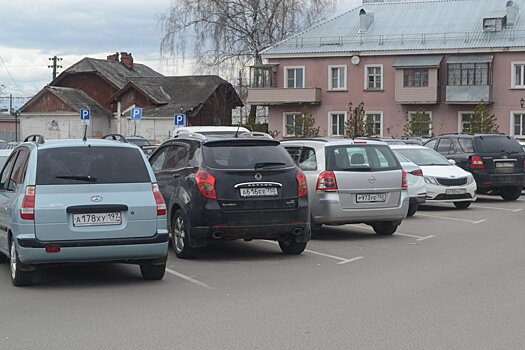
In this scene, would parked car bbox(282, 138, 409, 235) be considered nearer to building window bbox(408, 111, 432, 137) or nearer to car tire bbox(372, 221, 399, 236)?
car tire bbox(372, 221, 399, 236)

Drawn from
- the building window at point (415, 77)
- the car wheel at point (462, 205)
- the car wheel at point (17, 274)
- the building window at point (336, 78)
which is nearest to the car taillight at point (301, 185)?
the car wheel at point (17, 274)

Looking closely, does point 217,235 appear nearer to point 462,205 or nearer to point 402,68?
point 462,205

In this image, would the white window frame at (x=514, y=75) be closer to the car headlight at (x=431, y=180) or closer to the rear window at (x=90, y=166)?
the car headlight at (x=431, y=180)

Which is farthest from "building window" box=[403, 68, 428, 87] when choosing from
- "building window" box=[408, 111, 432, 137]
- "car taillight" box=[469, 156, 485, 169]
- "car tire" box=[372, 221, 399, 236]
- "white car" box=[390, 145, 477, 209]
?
"car tire" box=[372, 221, 399, 236]

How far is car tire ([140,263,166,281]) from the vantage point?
33.4ft

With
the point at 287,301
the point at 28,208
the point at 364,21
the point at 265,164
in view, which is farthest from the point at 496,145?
the point at 364,21

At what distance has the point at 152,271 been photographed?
10.3 metres

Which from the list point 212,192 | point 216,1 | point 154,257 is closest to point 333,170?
point 212,192

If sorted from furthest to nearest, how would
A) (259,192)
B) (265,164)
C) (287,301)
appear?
(265,164) < (259,192) < (287,301)

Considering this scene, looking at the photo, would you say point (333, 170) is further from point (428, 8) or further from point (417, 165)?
point (428, 8)

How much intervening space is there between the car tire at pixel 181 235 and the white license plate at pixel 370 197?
3.35 metres

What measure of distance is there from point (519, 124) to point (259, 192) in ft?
158

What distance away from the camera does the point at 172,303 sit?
896 centimetres

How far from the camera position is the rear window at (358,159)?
572 inches
